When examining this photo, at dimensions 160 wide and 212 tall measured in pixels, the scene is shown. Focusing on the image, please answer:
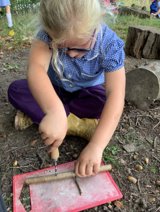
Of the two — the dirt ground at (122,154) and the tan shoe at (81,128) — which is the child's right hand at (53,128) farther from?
the tan shoe at (81,128)

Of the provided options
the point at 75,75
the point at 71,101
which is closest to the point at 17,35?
the point at 71,101

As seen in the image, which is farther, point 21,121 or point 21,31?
point 21,31

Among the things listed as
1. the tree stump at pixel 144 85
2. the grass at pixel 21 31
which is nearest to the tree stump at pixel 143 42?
the grass at pixel 21 31

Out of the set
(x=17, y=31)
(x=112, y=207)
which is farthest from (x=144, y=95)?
(x=17, y=31)

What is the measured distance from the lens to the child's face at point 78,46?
1302mm

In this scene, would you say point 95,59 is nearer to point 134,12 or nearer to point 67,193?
point 67,193

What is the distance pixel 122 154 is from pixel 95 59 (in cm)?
55

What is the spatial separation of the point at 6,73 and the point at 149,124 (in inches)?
50.6

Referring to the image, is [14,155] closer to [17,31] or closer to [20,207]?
[20,207]

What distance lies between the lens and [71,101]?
6.12 feet

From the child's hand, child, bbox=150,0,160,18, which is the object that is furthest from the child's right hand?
child, bbox=150,0,160,18

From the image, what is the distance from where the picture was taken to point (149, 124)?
1981mm

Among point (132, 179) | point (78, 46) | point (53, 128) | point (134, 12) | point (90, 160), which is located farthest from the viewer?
point (134, 12)

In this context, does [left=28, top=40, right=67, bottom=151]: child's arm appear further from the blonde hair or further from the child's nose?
the blonde hair
